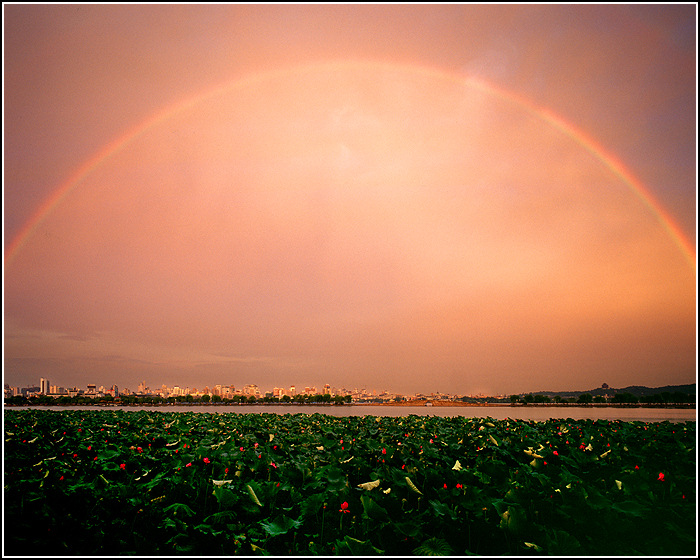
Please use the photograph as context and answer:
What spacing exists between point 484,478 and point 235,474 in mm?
5088

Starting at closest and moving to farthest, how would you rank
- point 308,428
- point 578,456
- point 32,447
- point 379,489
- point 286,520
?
1. point 286,520
2. point 379,489
3. point 578,456
4. point 32,447
5. point 308,428

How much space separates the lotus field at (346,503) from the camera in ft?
17.3

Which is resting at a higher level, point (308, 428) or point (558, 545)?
point (558, 545)

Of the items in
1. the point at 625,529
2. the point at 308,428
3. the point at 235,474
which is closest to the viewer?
the point at 625,529

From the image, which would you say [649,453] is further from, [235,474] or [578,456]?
[235,474]

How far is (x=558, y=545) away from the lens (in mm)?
4746

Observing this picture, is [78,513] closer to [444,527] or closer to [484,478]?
[444,527]

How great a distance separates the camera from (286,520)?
5699mm

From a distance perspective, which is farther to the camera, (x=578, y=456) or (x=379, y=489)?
(x=578, y=456)

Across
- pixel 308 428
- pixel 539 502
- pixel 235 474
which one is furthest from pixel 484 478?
pixel 308 428

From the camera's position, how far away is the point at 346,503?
605cm

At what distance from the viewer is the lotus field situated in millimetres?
5262

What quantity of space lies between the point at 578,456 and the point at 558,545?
5.15 meters

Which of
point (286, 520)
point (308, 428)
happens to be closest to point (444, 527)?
point (286, 520)
